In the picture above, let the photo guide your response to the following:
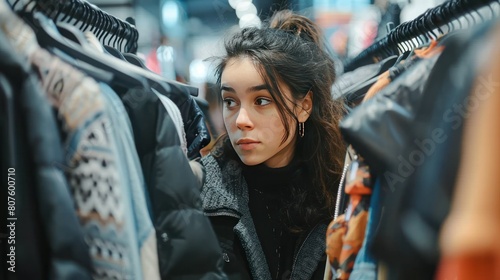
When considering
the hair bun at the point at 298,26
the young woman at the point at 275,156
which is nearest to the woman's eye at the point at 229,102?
the young woman at the point at 275,156

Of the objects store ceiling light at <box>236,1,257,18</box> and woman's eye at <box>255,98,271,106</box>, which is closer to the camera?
woman's eye at <box>255,98,271,106</box>

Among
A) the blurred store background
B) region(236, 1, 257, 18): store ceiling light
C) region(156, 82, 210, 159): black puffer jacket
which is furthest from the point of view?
region(236, 1, 257, 18): store ceiling light

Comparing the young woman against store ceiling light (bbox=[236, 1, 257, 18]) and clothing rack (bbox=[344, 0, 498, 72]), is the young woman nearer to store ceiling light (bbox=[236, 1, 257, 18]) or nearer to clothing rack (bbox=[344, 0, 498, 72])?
clothing rack (bbox=[344, 0, 498, 72])

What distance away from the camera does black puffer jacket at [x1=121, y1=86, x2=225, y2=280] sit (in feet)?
2.36

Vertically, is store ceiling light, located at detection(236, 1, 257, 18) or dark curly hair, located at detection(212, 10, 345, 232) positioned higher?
store ceiling light, located at detection(236, 1, 257, 18)

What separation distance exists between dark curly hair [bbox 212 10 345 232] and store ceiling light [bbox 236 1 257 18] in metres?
2.13

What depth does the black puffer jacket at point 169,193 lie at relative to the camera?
0.72m

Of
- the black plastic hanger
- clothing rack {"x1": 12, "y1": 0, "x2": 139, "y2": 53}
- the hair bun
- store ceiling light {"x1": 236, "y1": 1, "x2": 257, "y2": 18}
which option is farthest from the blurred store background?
the black plastic hanger

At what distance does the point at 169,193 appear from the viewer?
0.72 metres

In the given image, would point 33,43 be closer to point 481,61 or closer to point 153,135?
point 153,135

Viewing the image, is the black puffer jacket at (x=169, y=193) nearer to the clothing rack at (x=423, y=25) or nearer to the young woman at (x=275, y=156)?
the young woman at (x=275, y=156)

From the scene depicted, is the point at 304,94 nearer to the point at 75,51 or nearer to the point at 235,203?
the point at 235,203

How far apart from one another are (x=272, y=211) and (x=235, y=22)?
114 cm

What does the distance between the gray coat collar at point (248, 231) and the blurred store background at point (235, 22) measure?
34 centimetres
